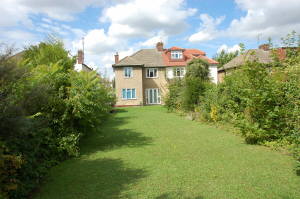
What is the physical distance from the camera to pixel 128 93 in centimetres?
3156

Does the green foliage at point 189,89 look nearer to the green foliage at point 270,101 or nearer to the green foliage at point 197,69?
the green foliage at point 197,69

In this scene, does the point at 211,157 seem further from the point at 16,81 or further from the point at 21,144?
the point at 16,81

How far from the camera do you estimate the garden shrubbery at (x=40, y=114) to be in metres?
4.13

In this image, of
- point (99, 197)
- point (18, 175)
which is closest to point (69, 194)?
point (99, 197)

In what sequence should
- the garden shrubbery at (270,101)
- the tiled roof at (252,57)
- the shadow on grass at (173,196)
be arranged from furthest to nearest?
the tiled roof at (252,57) < the garden shrubbery at (270,101) < the shadow on grass at (173,196)

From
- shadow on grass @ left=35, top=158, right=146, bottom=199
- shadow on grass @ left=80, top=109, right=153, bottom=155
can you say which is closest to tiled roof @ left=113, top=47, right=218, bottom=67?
shadow on grass @ left=80, top=109, right=153, bottom=155

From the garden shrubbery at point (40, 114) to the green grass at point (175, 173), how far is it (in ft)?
1.79

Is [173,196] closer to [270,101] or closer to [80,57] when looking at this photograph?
[270,101]

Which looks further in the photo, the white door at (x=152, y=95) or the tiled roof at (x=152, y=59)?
the white door at (x=152, y=95)

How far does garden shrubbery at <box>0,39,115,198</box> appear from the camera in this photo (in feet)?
13.6

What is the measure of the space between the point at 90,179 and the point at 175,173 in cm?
217

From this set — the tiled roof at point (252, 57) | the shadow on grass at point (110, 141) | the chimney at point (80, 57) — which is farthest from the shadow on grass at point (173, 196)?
the chimney at point (80, 57)

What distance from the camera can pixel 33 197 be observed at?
487 centimetres

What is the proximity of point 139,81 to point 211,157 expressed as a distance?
2474 centimetres
